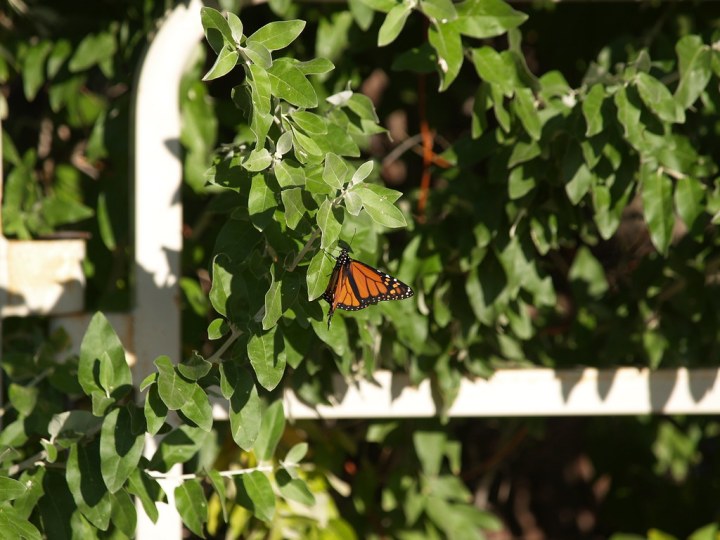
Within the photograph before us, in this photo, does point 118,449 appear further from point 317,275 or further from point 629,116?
point 629,116

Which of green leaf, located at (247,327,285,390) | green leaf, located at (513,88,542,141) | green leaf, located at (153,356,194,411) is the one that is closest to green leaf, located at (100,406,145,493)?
green leaf, located at (153,356,194,411)

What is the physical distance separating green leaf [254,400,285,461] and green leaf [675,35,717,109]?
80 centimetres

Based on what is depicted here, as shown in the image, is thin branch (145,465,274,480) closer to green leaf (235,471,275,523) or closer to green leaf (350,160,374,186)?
green leaf (235,471,275,523)

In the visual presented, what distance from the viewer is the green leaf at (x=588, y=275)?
1.81 meters

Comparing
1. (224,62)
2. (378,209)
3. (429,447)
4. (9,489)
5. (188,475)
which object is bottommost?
(429,447)

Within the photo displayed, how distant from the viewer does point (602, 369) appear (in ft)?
5.71

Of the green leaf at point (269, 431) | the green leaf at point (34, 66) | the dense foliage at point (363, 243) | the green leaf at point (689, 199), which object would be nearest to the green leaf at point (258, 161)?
the dense foliage at point (363, 243)

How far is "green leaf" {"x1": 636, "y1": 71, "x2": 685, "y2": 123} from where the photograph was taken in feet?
4.32

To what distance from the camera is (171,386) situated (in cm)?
112

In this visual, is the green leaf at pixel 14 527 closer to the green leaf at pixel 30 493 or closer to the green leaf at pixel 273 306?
the green leaf at pixel 30 493

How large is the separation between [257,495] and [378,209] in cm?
53

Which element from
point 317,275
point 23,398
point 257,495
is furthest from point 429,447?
point 317,275

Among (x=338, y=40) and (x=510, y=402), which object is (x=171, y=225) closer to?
(x=338, y=40)

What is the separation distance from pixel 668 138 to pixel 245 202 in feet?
2.26
